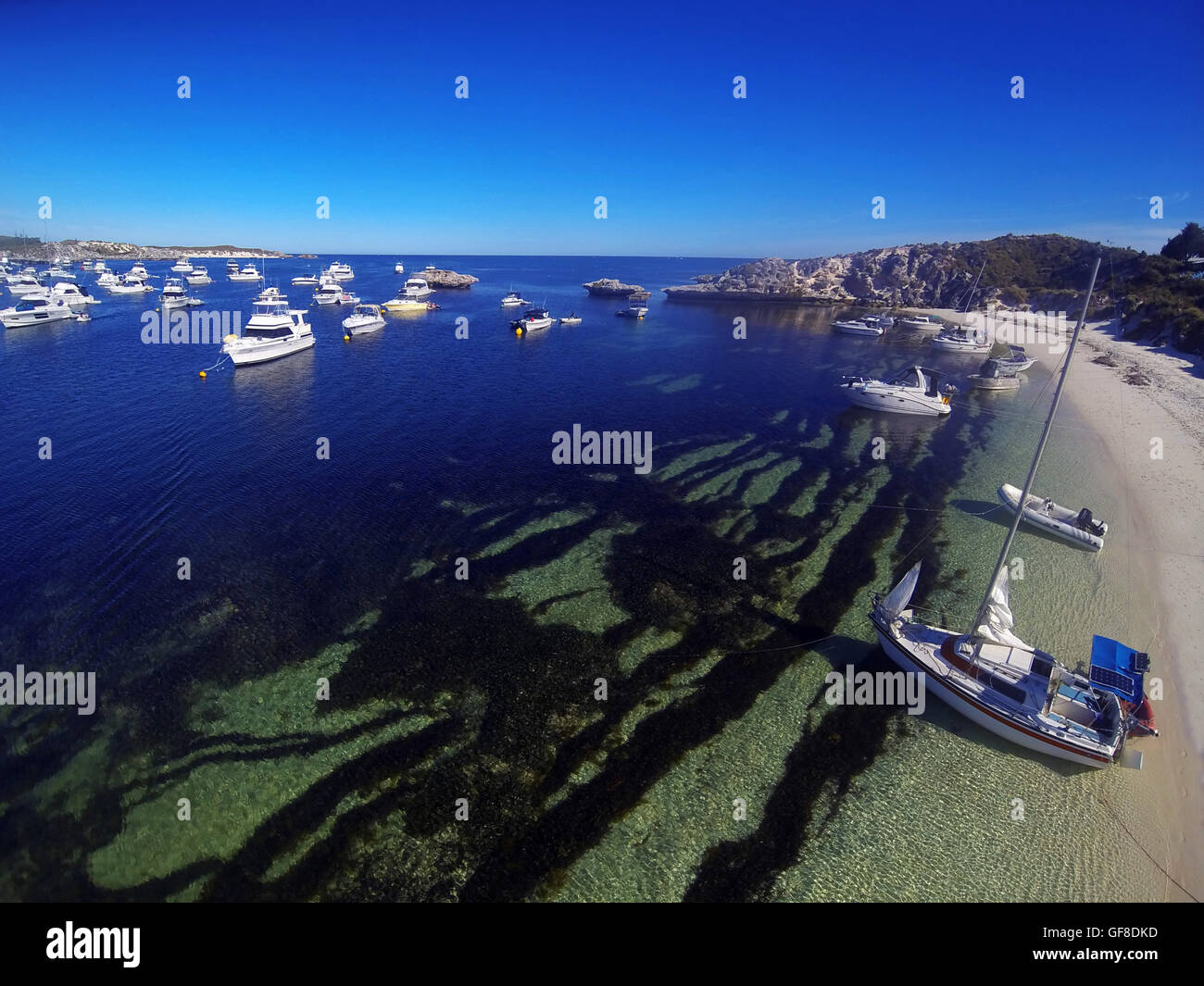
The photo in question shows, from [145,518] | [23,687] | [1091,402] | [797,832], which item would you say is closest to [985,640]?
[797,832]

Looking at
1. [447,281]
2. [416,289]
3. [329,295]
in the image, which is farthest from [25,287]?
[447,281]

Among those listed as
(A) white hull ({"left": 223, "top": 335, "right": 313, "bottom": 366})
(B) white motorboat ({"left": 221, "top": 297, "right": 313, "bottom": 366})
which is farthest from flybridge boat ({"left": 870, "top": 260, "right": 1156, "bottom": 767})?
(B) white motorboat ({"left": 221, "top": 297, "right": 313, "bottom": 366})

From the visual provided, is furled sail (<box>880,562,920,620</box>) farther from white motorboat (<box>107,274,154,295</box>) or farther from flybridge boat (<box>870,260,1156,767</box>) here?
white motorboat (<box>107,274,154,295</box>)

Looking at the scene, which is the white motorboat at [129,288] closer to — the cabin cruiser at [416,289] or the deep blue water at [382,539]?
the cabin cruiser at [416,289]

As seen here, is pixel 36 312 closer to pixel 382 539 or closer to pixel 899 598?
pixel 382 539

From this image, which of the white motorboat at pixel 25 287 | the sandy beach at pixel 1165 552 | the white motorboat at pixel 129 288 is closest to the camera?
the sandy beach at pixel 1165 552

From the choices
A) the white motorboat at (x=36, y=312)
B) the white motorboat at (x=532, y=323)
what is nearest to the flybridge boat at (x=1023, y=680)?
the white motorboat at (x=532, y=323)

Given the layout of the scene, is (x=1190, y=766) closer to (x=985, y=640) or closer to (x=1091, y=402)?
(x=985, y=640)
